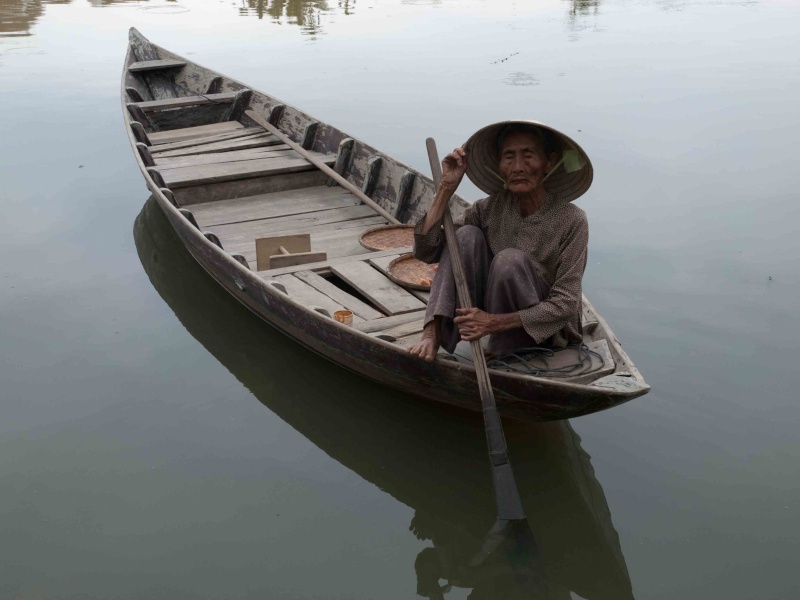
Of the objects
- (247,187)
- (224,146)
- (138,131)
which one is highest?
(138,131)

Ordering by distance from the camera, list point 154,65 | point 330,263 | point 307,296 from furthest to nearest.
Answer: point 154,65 → point 330,263 → point 307,296

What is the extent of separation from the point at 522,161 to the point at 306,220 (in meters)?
2.21

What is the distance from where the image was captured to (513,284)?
9.37 ft

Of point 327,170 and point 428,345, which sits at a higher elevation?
point 327,170

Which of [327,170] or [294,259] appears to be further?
[327,170]

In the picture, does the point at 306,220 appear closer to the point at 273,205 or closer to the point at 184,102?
the point at 273,205

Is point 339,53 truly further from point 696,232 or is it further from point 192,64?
point 696,232

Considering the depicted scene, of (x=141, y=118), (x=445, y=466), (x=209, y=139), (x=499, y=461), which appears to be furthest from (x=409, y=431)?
(x=141, y=118)

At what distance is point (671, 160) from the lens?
616cm

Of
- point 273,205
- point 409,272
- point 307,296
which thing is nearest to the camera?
point 307,296

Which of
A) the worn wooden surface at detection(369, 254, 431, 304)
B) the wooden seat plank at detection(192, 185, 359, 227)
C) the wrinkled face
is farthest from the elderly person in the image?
the wooden seat plank at detection(192, 185, 359, 227)

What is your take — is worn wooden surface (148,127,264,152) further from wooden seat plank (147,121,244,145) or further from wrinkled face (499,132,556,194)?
wrinkled face (499,132,556,194)

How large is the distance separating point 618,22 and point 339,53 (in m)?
3.92

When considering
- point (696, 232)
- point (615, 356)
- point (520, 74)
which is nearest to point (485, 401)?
point (615, 356)
